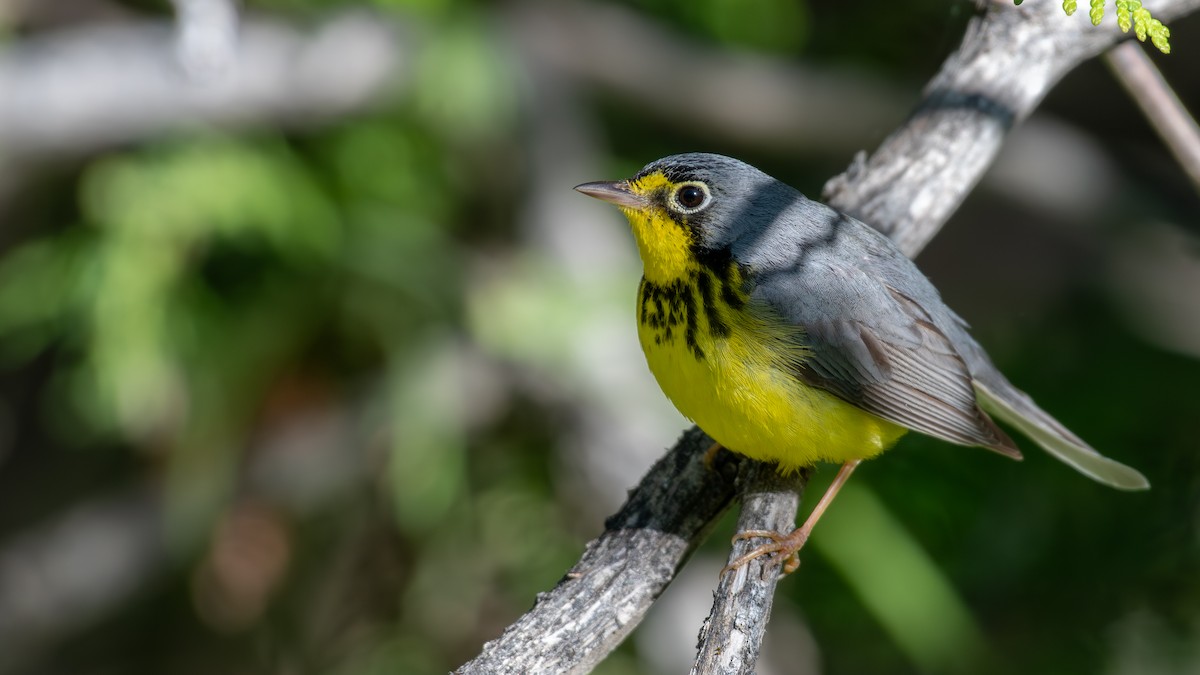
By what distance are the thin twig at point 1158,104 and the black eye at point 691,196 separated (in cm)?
148

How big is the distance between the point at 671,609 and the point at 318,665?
2.02 metres

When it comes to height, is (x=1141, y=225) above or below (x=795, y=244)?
below

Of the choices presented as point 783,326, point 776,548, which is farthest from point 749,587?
point 783,326

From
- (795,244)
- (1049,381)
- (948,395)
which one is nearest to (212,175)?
(795,244)

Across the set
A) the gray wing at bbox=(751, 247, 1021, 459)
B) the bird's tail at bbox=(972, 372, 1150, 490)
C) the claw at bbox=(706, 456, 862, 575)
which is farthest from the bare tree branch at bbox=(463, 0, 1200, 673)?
the bird's tail at bbox=(972, 372, 1150, 490)

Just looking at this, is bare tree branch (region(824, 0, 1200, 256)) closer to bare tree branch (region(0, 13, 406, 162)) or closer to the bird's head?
the bird's head

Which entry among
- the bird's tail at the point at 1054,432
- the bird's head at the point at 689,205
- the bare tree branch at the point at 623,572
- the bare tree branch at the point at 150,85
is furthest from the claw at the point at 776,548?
the bare tree branch at the point at 150,85

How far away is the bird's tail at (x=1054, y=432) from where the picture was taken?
4293 millimetres

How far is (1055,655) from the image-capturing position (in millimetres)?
5703

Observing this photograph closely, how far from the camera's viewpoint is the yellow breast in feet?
12.1

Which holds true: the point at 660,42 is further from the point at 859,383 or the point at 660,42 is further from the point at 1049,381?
Answer: the point at 859,383

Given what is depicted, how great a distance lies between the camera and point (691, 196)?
3.96 meters

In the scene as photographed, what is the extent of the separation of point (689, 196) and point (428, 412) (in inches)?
84.0

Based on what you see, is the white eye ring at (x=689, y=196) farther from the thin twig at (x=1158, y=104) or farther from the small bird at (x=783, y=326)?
the thin twig at (x=1158, y=104)
